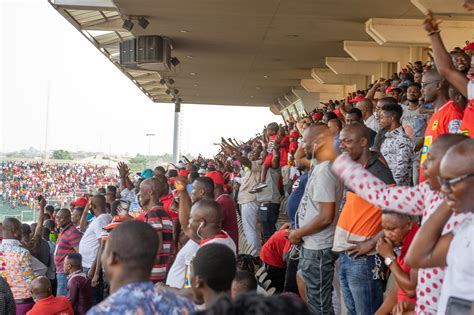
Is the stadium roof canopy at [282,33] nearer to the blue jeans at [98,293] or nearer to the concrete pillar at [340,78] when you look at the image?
the concrete pillar at [340,78]

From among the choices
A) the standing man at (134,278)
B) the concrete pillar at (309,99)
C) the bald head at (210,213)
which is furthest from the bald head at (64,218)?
the concrete pillar at (309,99)

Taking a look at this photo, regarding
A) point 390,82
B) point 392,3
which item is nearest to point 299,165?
point 390,82

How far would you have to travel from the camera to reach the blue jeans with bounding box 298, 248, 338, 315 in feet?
18.7

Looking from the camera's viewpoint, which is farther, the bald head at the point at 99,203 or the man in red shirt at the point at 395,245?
the bald head at the point at 99,203

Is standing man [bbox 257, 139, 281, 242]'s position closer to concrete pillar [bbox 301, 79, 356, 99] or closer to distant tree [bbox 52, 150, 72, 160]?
concrete pillar [bbox 301, 79, 356, 99]

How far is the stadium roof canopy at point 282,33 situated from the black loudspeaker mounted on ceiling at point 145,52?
230 mm

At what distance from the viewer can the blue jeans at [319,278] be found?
225 inches

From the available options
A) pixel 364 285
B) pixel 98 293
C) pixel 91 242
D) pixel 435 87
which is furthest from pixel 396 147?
pixel 91 242

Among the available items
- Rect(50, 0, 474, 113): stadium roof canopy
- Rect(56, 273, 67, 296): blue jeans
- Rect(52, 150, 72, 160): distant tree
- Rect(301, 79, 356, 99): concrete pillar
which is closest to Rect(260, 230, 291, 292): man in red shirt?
Rect(56, 273, 67, 296): blue jeans

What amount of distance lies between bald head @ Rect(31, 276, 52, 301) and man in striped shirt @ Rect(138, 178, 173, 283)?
65.6 inches

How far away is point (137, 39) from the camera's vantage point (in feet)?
59.0

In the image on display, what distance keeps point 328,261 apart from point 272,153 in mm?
5367

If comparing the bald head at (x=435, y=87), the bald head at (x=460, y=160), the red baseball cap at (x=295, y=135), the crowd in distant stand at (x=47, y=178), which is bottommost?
the crowd in distant stand at (x=47, y=178)

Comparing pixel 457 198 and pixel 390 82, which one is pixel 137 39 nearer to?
pixel 390 82
